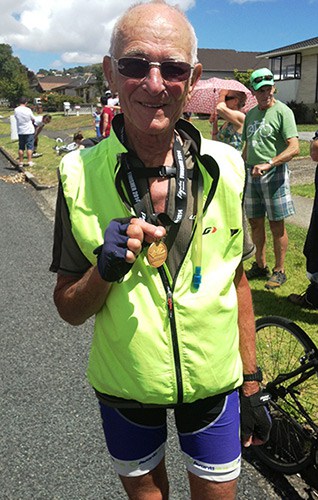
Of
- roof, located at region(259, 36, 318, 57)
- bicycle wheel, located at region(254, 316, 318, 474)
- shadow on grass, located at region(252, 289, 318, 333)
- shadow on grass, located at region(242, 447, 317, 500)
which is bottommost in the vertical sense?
shadow on grass, located at region(242, 447, 317, 500)

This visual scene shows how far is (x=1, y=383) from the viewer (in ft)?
12.5

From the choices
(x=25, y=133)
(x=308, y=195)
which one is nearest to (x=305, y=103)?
(x=25, y=133)

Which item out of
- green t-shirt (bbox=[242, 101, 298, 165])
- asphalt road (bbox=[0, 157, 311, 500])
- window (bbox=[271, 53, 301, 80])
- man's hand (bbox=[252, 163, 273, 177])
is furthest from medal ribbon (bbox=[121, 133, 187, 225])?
window (bbox=[271, 53, 301, 80])

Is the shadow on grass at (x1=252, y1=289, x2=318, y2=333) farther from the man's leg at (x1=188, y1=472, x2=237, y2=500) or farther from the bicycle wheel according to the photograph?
the man's leg at (x1=188, y1=472, x2=237, y2=500)

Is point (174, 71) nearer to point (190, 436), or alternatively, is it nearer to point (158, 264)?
point (158, 264)

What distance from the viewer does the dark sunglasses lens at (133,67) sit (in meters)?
1.46

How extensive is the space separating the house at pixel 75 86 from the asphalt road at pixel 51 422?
88638mm

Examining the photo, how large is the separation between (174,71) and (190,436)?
1162mm

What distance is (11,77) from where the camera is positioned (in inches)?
3922

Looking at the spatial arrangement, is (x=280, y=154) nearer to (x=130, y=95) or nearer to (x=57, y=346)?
(x=57, y=346)

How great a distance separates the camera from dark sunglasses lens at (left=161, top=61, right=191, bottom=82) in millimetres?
1475

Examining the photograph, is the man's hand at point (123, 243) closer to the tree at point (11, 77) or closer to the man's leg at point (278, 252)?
the man's leg at point (278, 252)

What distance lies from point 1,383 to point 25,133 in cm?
1275

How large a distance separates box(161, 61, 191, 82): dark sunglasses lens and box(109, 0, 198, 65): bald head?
0.08 metres
